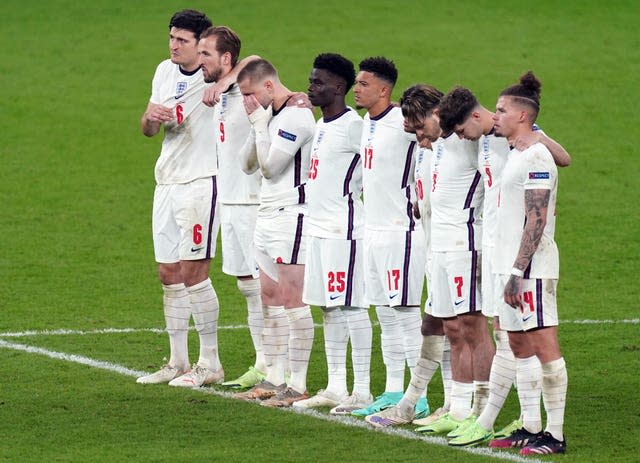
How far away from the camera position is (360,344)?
37.7 ft

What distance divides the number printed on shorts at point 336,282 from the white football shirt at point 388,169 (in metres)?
0.47

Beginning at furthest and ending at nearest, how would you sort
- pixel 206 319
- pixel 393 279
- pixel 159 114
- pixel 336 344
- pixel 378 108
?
pixel 206 319 → pixel 159 114 → pixel 336 344 → pixel 378 108 → pixel 393 279

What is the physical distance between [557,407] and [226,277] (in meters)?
8.30

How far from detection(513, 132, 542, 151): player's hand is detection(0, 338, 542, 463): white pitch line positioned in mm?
1961

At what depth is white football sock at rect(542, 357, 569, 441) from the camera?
9.88 m

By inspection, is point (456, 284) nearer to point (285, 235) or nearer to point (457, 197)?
point (457, 197)

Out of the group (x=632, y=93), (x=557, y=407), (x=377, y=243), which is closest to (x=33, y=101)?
(x=632, y=93)

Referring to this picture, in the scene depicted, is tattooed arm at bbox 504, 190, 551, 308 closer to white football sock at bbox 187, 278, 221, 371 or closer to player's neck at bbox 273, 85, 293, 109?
player's neck at bbox 273, 85, 293, 109

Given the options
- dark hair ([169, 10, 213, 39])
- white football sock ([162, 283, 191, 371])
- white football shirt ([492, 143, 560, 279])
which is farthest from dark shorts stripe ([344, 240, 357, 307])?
dark hair ([169, 10, 213, 39])

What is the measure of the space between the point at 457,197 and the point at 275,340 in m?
2.23

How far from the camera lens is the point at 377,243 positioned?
11.2m

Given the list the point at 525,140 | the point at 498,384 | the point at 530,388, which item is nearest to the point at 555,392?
the point at 530,388

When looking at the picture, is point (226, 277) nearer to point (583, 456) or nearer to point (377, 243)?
point (377, 243)

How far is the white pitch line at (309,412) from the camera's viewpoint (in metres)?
9.92
